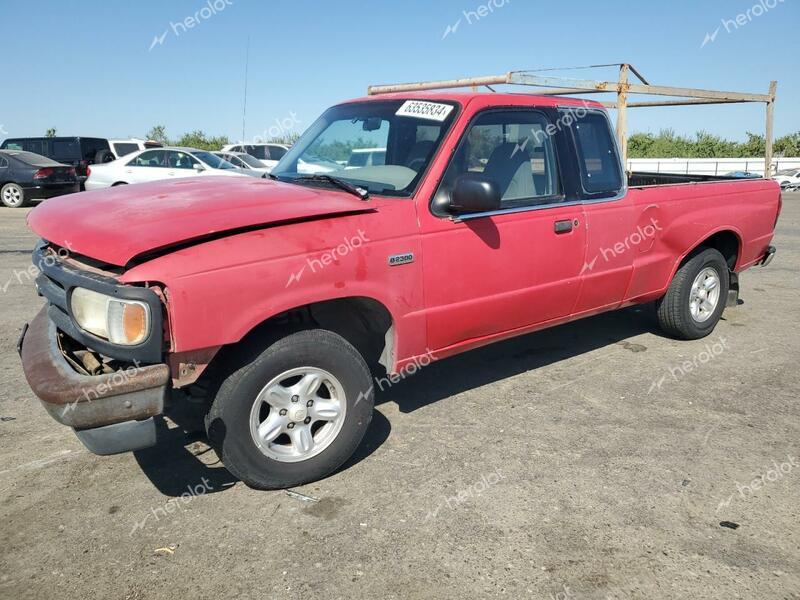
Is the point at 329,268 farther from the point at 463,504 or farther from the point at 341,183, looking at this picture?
the point at 463,504

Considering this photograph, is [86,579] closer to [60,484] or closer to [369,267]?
[60,484]

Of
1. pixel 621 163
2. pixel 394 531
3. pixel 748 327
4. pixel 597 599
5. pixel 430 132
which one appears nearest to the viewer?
pixel 597 599

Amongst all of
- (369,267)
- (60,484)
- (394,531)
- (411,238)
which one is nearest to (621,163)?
(411,238)

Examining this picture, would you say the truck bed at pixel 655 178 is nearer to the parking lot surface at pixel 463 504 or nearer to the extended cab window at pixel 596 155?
the extended cab window at pixel 596 155

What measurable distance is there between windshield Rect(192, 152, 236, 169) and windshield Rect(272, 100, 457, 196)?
11.7 meters

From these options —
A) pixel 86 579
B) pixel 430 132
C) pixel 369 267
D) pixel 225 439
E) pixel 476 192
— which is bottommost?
pixel 86 579

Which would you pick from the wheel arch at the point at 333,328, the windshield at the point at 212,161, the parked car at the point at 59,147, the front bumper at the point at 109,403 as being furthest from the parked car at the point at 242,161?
the front bumper at the point at 109,403

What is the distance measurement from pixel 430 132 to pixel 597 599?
2577mm

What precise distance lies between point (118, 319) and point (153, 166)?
14008 millimetres

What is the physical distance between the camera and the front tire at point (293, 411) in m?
3.04

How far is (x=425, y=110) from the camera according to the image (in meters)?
3.99

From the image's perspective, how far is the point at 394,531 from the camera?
2.97 m

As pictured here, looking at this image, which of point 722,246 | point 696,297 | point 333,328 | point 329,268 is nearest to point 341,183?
point 329,268

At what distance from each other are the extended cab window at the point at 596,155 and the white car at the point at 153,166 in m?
11.8
